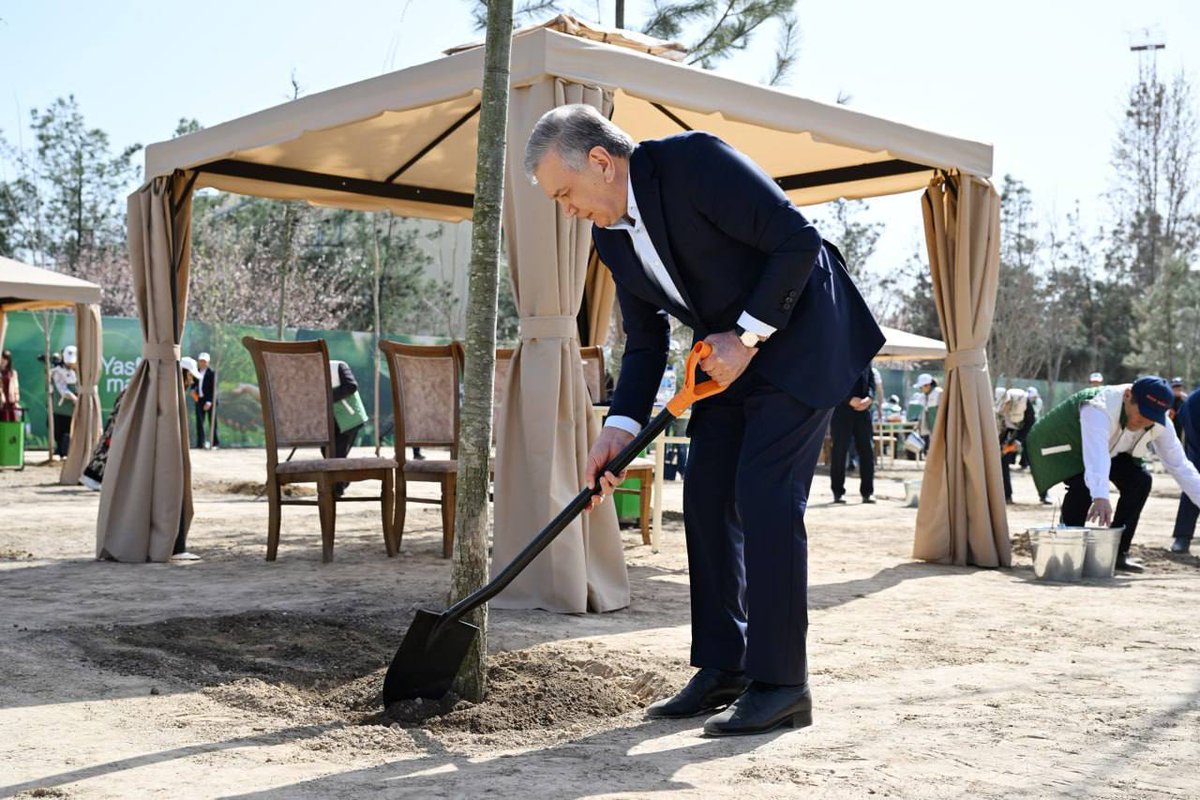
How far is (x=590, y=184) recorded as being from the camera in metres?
3.07

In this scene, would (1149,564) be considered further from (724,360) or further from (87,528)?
(87,528)

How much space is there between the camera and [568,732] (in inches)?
126

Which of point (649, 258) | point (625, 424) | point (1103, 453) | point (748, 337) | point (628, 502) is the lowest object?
point (628, 502)

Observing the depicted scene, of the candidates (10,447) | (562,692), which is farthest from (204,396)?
(562,692)

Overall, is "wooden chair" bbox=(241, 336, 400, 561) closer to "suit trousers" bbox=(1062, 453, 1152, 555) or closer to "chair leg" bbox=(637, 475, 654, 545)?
"chair leg" bbox=(637, 475, 654, 545)

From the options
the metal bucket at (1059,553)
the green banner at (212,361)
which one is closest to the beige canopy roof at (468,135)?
the metal bucket at (1059,553)

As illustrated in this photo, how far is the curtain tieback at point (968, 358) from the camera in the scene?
725 cm

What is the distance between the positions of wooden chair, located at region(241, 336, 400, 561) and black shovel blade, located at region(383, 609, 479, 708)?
325cm

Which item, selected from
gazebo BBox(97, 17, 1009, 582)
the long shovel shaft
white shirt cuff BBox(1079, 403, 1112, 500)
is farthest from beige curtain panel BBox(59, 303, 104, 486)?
the long shovel shaft

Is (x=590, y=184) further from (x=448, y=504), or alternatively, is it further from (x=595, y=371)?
(x=595, y=371)

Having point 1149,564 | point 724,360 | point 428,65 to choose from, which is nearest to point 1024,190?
point 1149,564

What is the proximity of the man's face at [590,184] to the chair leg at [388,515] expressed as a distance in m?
3.86

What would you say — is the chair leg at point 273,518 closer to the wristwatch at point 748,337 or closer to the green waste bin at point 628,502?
the green waste bin at point 628,502

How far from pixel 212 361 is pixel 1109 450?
16588mm
